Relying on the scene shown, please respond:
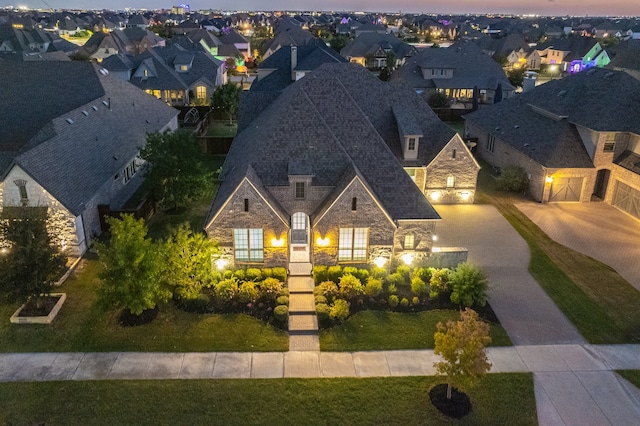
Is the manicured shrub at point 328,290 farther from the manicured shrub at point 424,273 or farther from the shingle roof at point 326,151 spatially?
the shingle roof at point 326,151

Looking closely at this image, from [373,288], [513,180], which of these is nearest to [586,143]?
[513,180]

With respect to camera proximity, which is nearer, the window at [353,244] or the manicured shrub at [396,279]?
the manicured shrub at [396,279]

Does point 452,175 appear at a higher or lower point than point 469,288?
higher

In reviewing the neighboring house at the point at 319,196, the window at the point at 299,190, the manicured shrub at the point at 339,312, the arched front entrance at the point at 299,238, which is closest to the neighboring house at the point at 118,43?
the neighboring house at the point at 319,196

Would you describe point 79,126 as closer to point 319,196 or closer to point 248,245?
point 248,245

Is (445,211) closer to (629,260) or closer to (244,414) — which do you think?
(629,260)

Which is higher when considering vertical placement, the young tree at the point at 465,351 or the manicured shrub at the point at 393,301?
the young tree at the point at 465,351
